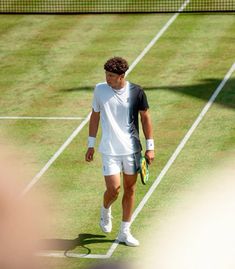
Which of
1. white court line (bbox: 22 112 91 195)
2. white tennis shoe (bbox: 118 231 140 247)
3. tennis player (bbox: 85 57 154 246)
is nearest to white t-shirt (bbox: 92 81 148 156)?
tennis player (bbox: 85 57 154 246)

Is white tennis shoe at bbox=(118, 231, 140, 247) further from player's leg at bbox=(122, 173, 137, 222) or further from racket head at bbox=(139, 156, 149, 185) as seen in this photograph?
racket head at bbox=(139, 156, 149, 185)

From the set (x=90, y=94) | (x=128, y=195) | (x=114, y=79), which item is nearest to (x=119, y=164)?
(x=128, y=195)

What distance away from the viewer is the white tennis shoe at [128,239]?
13.1 meters

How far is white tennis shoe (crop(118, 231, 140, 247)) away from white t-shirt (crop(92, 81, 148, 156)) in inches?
42.8

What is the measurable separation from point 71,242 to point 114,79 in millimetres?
2274

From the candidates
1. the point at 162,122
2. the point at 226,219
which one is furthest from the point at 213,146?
the point at 226,219

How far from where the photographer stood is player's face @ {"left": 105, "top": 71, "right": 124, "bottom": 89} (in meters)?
12.8

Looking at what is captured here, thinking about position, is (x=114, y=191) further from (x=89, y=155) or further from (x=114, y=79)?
(x=114, y=79)

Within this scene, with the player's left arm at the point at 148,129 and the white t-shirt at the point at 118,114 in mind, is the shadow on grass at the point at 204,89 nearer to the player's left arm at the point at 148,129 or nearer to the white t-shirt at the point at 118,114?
the player's left arm at the point at 148,129

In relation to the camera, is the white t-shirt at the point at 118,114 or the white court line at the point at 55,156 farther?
the white court line at the point at 55,156

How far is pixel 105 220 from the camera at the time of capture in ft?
44.4

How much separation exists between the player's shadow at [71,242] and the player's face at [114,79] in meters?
2.09

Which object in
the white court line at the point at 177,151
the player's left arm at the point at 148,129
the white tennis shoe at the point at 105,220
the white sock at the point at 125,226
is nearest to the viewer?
the player's left arm at the point at 148,129

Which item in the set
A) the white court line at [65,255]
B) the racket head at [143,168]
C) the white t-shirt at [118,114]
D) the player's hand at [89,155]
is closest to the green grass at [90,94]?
the white court line at [65,255]
